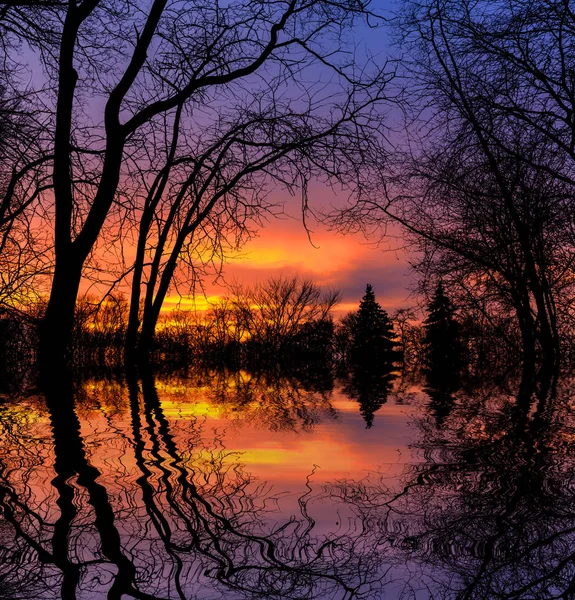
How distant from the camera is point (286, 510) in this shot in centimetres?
309

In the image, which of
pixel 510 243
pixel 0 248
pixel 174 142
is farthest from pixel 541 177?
pixel 0 248

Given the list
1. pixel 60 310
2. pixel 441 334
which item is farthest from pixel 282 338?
pixel 60 310

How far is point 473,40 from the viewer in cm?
992

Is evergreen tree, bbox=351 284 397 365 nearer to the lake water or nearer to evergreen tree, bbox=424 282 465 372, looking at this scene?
evergreen tree, bbox=424 282 465 372

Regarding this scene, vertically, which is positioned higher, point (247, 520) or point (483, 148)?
point (483, 148)

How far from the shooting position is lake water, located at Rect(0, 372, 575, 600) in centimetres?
234

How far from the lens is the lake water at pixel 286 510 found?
7.69 feet

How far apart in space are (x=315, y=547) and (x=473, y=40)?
30.1 feet

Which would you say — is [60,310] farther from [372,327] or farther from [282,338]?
[372,327]

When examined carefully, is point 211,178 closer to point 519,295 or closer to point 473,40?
point 473,40

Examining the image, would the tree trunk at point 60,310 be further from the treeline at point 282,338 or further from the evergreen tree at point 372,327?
the evergreen tree at point 372,327

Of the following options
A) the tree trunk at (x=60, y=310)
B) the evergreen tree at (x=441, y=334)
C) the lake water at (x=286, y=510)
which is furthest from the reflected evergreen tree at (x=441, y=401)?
the evergreen tree at (x=441, y=334)

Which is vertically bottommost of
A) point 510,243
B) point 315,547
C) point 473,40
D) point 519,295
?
point 315,547

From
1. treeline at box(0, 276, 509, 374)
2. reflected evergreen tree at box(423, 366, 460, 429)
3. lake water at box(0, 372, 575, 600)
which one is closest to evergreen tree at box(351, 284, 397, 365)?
treeline at box(0, 276, 509, 374)
